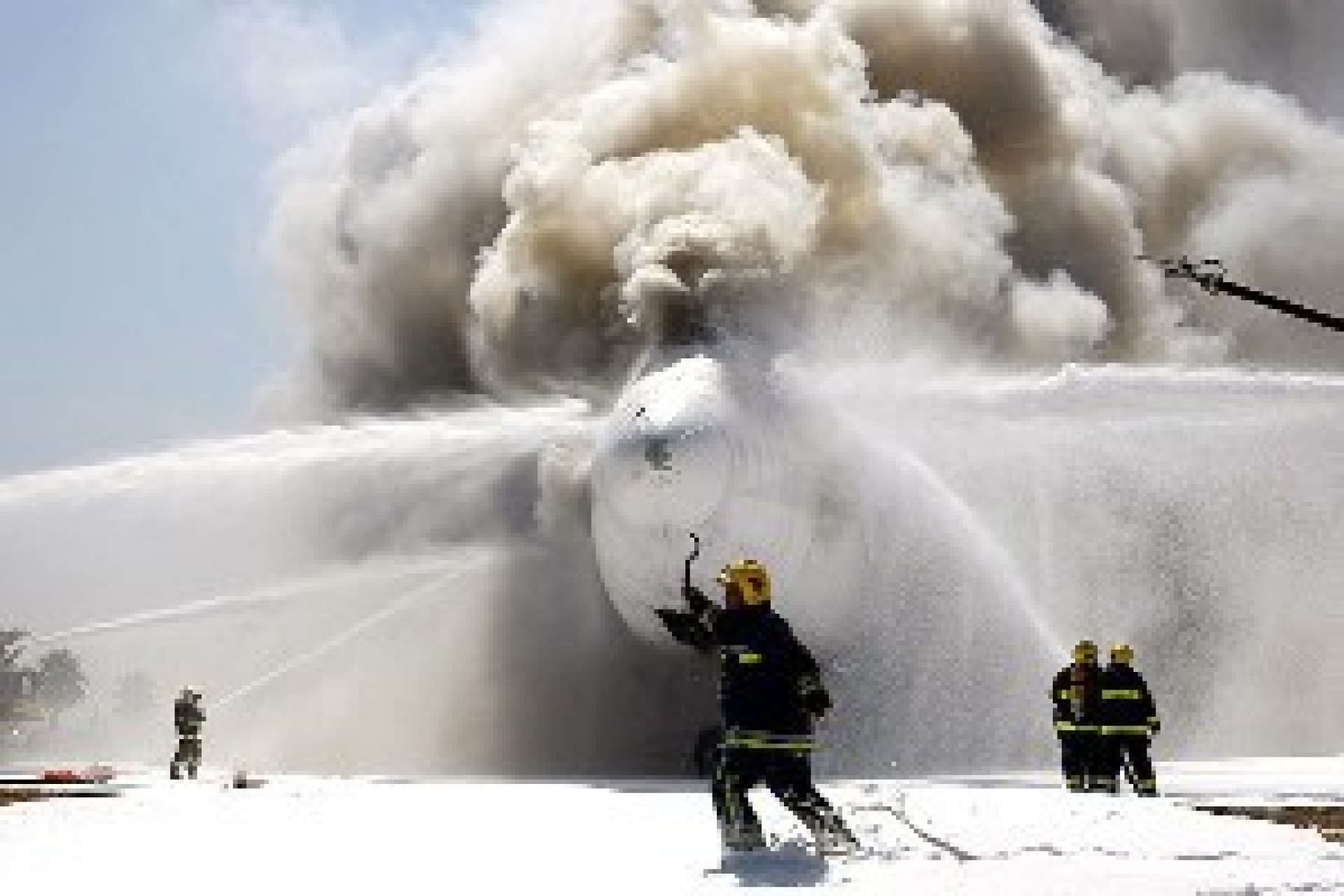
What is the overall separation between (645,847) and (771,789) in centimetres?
114

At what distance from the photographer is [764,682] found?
36.9 ft

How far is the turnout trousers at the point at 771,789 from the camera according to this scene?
11.1 m

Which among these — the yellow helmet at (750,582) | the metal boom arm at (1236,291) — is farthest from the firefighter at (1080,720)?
the yellow helmet at (750,582)

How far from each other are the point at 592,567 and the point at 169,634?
40.8 m

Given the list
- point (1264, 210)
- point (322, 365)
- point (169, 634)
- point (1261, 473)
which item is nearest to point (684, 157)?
point (1261, 473)

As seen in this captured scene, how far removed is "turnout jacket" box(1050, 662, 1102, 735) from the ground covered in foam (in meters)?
3.17

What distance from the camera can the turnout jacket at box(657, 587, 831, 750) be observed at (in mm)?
11203

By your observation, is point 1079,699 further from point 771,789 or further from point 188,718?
point 188,718

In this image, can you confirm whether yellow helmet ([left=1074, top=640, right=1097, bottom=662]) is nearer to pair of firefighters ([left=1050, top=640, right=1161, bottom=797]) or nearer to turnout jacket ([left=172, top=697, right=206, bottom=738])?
pair of firefighters ([left=1050, top=640, right=1161, bottom=797])

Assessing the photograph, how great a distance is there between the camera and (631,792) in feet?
62.8

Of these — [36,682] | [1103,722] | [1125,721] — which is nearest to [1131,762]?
[1125,721]

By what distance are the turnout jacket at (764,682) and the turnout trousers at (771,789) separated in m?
0.08

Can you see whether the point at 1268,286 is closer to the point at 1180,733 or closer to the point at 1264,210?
the point at 1264,210

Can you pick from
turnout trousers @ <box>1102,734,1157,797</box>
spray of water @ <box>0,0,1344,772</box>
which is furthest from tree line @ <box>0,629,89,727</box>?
turnout trousers @ <box>1102,734,1157,797</box>
